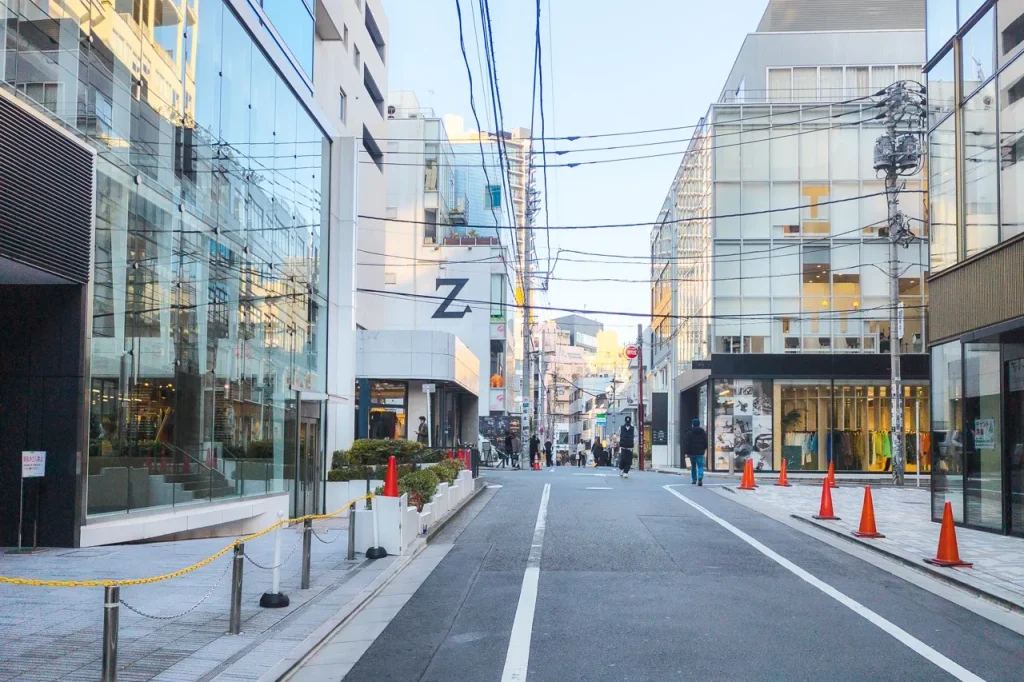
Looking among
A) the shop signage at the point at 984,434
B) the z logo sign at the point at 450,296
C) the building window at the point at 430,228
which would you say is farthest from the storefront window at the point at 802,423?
the building window at the point at 430,228

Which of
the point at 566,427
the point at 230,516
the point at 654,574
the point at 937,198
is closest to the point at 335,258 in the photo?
the point at 230,516

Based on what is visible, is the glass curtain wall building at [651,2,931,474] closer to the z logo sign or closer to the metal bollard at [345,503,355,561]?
the z logo sign

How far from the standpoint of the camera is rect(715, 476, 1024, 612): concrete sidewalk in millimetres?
11656

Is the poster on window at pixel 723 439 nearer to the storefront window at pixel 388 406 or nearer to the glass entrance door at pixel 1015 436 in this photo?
the storefront window at pixel 388 406

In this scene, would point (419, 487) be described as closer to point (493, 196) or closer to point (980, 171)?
point (980, 171)

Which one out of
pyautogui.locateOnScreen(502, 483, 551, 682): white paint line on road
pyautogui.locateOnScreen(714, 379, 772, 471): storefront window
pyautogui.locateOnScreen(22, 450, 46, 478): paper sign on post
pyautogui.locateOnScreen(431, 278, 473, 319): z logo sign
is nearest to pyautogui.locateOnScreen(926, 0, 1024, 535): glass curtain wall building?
pyautogui.locateOnScreen(502, 483, 551, 682): white paint line on road

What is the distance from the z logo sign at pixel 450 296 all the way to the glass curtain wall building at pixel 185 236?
3274cm

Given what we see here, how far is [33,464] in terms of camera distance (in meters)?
12.9

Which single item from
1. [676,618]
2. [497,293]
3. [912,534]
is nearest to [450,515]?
[912,534]

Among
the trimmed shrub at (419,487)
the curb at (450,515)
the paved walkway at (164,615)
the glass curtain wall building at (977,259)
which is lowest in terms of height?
the curb at (450,515)

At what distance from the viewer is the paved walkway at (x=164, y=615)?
24.2 feet

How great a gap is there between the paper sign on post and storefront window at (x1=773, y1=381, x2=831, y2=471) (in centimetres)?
3244

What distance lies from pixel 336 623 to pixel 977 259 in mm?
12839

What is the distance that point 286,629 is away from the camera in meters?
8.83
